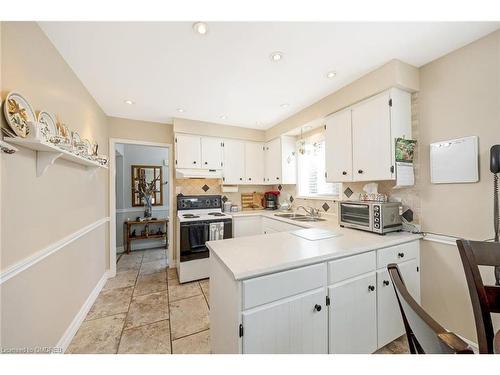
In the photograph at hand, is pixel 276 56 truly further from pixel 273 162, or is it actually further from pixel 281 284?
pixel 273 162

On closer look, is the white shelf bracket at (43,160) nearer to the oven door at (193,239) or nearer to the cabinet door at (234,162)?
the oven door at (193,239)

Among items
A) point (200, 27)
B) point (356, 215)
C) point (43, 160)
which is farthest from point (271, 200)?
point (43, 160)

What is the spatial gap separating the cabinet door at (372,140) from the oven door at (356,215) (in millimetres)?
297

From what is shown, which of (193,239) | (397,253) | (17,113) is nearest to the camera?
(17,113)

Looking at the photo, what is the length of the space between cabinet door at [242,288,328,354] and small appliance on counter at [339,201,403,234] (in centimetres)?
96

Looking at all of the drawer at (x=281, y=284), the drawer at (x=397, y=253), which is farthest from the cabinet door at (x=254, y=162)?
the drawer at (x=281, y=284)

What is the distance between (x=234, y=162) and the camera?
3.59 meters

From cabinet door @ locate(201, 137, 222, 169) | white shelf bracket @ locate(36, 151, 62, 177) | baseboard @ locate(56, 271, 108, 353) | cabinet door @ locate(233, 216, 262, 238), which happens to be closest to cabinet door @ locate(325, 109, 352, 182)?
cabinet door @ locate(233, 216, 262, 238)

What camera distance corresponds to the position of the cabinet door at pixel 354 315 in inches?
52.4

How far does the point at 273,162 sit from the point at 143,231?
3.33 m

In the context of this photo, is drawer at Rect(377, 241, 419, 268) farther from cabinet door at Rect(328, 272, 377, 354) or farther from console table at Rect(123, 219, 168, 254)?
console table at Rect(123, 219, 168, 254)

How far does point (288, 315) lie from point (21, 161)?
72.8 inches

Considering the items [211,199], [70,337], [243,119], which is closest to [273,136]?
[243,119]
